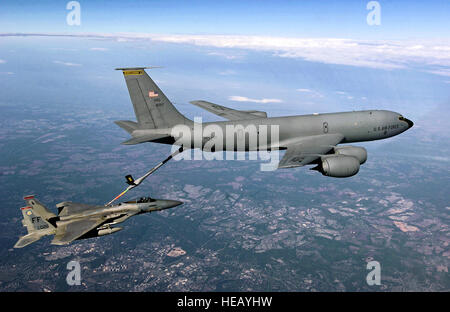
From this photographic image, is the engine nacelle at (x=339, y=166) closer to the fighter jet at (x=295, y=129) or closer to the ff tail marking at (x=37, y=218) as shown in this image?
the fighter jet at (x=295, y=129)

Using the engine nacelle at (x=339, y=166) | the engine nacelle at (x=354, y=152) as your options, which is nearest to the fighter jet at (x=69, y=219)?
the engine nacelle at (x=339, y=166)

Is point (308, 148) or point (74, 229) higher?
point (308, 148)

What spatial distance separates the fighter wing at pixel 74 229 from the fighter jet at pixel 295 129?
941cm

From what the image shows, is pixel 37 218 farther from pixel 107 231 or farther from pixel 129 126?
pixel 129 126

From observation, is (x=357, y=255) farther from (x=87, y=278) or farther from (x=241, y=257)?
(x=87, y=278)

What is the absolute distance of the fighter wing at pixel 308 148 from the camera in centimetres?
2969

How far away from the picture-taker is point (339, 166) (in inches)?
1192

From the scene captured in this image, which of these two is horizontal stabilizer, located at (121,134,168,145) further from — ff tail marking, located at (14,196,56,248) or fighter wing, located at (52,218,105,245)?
ff tail marking, located at (14,196,56,248)

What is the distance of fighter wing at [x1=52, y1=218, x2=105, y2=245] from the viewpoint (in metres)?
26.6

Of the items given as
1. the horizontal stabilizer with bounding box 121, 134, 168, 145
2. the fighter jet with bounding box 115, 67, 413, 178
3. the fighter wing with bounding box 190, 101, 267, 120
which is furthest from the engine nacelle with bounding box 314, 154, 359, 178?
the horizontal stabilizer with bounding box 121, 134, 168, 145

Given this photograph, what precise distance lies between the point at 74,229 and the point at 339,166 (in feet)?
89.9

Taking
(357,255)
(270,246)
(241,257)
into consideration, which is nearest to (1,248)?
(241,257)

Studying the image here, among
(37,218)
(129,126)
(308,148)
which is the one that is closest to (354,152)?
(308,148)

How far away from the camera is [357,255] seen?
Result: 153m
